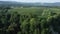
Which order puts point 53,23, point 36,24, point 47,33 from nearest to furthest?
point 47,33, point 36,24, point 53,23

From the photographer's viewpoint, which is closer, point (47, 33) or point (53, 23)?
point (47, 33)

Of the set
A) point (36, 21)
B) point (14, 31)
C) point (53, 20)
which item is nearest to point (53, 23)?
point (53, 20)

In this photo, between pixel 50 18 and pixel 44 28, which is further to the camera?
pixel 50 18

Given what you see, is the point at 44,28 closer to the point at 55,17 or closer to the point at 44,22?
the point at 44,22

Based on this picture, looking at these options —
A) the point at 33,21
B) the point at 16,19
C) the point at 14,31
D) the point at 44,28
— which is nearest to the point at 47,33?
the point at 44,28

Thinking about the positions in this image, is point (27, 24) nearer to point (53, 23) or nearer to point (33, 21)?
point (33, 21)

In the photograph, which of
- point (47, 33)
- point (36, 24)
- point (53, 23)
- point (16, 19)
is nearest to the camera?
point (47, 33)

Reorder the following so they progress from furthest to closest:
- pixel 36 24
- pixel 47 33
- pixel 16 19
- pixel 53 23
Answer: pixel 16 19, pixel 53 23, pixel 36 24, pixel 47 33

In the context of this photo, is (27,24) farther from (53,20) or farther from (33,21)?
(53,20)
